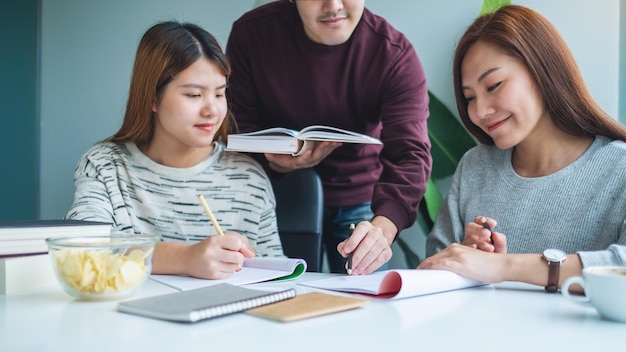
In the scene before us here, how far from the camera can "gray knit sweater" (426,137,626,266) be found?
1301 mm

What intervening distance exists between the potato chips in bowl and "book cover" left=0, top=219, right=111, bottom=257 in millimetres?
121

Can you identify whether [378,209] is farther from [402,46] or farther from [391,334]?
[391,334]

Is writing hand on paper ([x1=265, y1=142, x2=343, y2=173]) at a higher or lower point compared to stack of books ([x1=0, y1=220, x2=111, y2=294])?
higher

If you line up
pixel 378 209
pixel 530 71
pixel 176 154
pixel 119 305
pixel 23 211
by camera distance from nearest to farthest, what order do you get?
pixel 119 305 < pixel 530 71 < pixel 378 209 < pixel 176 154 < pixel 23 211

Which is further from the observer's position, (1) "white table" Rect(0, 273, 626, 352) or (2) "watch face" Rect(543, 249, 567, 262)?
(2) "watch face" Rect(543, 249, 567, 262)

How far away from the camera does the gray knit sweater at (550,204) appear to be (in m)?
1.30

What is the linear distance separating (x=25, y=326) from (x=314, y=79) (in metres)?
1.16

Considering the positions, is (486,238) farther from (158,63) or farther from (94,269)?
(158,63)

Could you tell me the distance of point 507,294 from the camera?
104cm

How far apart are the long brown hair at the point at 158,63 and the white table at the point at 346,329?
787 millimetres

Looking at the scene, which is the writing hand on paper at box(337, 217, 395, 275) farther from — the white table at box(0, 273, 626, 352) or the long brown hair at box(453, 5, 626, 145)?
the long brown hair at box(453, 5, 626, 145)

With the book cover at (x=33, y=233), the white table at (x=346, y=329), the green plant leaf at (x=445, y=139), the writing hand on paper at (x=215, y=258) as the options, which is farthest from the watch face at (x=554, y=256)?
the green plant leaf at (x=445, y=139)

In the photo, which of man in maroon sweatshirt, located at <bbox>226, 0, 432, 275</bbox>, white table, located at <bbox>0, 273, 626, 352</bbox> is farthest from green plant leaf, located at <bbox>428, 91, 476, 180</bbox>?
white table, located at <bbox>0, 273, 626, 352</bbox>

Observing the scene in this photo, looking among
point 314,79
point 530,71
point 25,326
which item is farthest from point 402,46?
point 25,326
